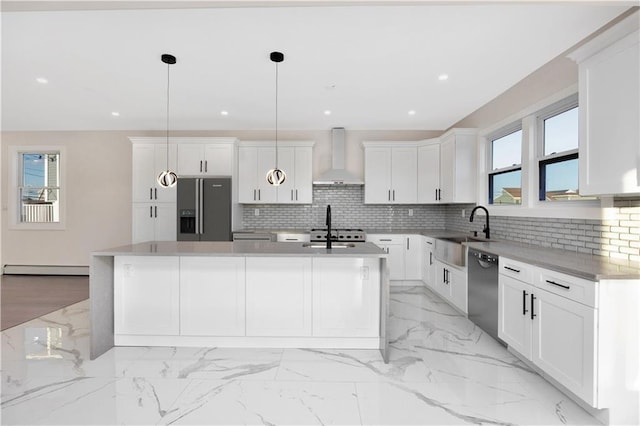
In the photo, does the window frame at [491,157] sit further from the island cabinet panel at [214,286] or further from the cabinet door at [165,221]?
the cabinet door at [165,221]

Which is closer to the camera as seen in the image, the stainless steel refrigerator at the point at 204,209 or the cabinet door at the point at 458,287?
the cabinet door at the point at 458,287

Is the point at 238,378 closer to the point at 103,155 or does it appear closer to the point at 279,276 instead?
the point at 279,276

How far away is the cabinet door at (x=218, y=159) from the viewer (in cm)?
498

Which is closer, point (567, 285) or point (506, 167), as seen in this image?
point (567, 285)

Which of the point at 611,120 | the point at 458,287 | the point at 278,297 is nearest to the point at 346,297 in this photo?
the point at 278,297

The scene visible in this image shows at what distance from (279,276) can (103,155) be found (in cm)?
505

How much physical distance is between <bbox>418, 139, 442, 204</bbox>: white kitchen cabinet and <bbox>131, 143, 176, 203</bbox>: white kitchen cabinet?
13.9ft

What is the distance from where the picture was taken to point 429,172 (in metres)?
5.09

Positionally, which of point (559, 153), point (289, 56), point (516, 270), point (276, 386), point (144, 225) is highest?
point (289, 56)

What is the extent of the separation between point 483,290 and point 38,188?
7.74m

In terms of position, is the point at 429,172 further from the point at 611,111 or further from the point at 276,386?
the point at 276,386

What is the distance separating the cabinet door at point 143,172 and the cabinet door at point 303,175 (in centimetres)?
244

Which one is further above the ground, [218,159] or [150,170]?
[218,159]

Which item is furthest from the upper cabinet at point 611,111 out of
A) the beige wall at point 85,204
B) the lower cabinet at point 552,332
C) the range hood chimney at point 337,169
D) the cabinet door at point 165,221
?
the beige wall at point 85,204
